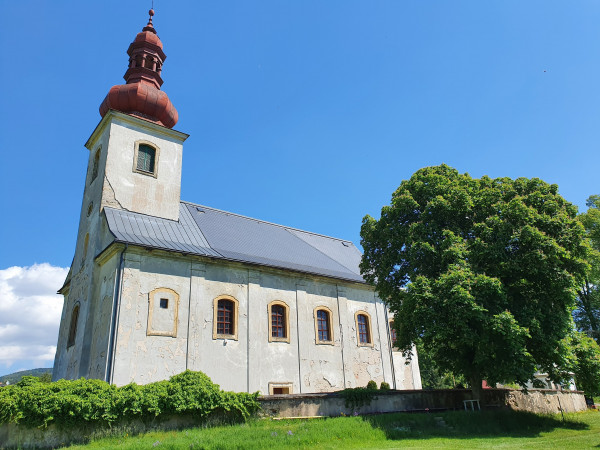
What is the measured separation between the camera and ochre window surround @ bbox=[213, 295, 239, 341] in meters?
17.4

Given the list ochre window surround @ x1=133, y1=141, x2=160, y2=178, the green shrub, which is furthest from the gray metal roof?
the green shrub

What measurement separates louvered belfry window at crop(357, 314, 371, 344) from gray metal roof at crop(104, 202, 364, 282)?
80.1 inches

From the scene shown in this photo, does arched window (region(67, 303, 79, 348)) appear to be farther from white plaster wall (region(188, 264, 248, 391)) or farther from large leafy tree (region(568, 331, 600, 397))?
large leafy tree (region(568, 331, 600, 397))

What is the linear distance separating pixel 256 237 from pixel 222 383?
27.8ft

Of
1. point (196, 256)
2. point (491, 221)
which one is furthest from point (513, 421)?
point (196, 256)

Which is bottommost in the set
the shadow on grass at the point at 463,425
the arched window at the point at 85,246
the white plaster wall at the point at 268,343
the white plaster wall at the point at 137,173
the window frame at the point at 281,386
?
the shadow on grass at the point at 463,425

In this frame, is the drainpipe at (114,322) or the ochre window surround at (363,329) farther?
the ochre window surround at (363,329)

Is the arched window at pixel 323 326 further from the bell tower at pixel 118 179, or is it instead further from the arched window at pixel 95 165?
the arched window at pixel 95 165

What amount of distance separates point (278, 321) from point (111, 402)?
9.17 meters

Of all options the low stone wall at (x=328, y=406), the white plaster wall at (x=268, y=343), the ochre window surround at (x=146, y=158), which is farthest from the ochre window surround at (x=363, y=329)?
the ochre window surround at (x=146, y=158)

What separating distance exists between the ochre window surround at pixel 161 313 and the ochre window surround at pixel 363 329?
960 centimetres

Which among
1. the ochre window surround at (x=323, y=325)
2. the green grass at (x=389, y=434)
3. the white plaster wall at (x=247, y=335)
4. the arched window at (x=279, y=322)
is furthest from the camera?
the ochre window surround at (x=323, y=325)

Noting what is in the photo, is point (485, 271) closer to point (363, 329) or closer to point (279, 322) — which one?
point (279, 322)

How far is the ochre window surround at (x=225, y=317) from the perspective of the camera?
17.4 m
